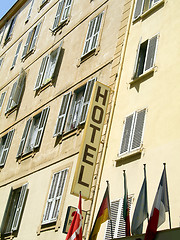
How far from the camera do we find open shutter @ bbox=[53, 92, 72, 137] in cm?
1656

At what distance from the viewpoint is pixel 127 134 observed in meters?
13.1

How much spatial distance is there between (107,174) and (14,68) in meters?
13.1

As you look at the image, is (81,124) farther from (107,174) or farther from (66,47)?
(66,47)

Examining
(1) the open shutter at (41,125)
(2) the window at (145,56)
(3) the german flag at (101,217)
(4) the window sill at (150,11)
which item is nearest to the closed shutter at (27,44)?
(1) the open shutter at (41,125)

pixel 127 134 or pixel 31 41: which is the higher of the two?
pixel 31 41

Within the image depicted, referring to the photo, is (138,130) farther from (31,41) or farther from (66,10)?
(31,41)

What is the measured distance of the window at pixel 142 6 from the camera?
50.3ft

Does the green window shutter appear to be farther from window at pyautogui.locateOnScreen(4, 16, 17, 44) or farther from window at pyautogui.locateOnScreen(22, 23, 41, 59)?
window at pyautogui.locateOnScreen(4, 16, 17, 44)

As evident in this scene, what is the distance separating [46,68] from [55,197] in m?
7.09

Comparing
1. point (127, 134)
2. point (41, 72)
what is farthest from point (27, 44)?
point (127, 134)

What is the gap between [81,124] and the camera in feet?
A: 50.4

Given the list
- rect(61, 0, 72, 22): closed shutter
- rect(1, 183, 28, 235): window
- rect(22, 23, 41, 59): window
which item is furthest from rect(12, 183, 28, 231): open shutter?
rect(22, 23, 41, 59): window

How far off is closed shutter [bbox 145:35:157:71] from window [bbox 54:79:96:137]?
2.54 meters

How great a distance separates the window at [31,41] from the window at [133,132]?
1114cm
